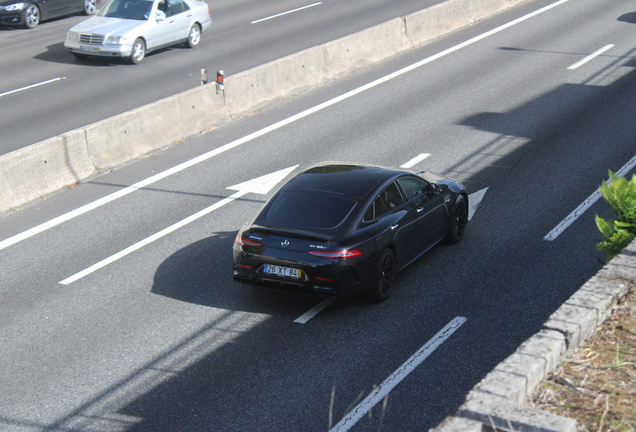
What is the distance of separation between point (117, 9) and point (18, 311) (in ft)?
50.2

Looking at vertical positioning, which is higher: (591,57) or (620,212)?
(620,212)

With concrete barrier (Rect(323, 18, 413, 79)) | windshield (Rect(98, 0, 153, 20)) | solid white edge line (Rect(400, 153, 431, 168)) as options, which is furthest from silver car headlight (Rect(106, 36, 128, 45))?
solid white edge line (Rect(400, 153, 431, 168))

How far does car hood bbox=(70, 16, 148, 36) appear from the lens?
2090 centimetres

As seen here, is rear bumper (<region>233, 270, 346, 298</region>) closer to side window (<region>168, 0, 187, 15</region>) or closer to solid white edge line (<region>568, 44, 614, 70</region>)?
solid white edge line (<region>568, 44, 614, 70</region>)

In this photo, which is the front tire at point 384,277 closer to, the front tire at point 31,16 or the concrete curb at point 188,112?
the concrete curb at point 188,112

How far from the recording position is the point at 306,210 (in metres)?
8.97

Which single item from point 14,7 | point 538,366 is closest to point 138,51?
point 14,7

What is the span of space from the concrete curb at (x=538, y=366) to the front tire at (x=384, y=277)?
9.15 ft

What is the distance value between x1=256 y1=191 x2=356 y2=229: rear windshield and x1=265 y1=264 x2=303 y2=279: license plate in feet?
1.72

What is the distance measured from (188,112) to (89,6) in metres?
15.4

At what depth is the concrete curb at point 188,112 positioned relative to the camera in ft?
41.4

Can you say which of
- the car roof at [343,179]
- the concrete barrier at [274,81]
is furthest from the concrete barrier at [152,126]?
the car roof at [343,179]

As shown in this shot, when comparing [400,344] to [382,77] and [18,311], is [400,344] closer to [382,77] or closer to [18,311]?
[18,311]

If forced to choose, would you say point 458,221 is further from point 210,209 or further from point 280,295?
point 210,209
